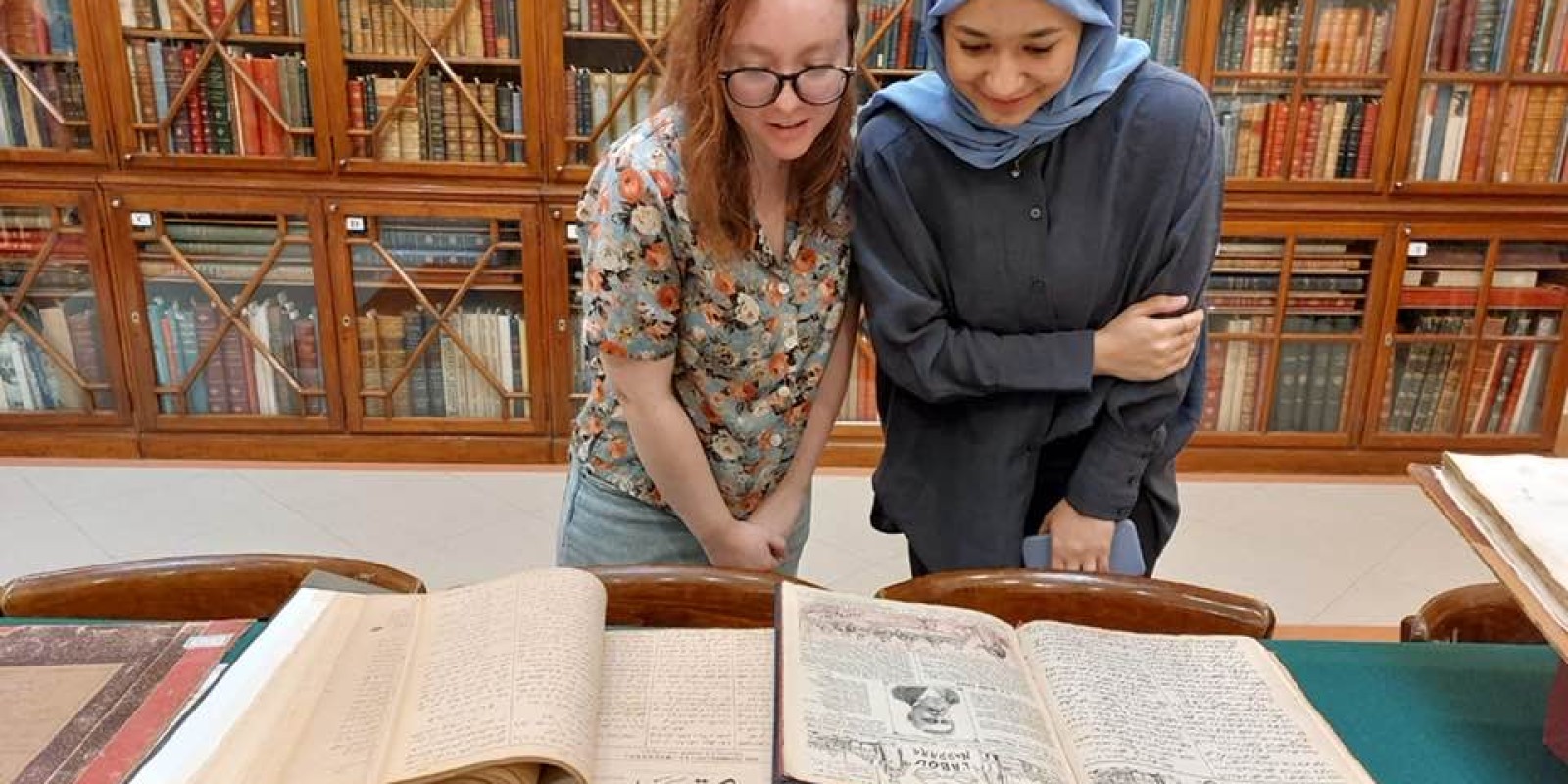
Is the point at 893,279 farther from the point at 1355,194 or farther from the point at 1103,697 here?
the point at 1355,194

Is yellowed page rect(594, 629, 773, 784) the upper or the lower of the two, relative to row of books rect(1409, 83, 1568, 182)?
lower

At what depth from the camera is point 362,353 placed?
3.27 m

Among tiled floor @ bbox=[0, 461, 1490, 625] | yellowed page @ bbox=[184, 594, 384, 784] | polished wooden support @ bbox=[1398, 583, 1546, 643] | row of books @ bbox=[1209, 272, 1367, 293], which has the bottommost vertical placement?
tiled floor @ bbox=[0, 461, 1490, 625]

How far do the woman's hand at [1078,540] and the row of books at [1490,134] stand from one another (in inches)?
98.8

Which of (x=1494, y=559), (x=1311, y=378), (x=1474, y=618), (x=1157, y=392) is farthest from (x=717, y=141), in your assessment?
(x=1311, y=378)

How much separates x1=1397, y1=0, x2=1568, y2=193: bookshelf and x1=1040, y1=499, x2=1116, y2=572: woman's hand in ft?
8.05

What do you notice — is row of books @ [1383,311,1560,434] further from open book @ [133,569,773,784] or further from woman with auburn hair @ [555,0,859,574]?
open book @ [133,569,773,784]

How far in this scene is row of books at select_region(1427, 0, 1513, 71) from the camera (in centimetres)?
308

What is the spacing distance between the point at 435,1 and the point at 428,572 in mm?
1607

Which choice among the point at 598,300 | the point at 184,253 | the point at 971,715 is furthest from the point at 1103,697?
the point at 184,253

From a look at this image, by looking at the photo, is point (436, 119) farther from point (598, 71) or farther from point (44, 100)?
point (44, 100)

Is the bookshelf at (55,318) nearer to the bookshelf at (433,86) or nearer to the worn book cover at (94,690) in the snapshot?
the bookshelf at (433,86)

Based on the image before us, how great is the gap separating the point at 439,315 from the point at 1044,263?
246cm

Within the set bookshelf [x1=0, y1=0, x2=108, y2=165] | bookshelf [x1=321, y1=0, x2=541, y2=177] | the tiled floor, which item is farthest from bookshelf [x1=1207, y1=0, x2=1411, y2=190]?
bookshelf [x1=0, y1=0, x2=108, y2=165]
